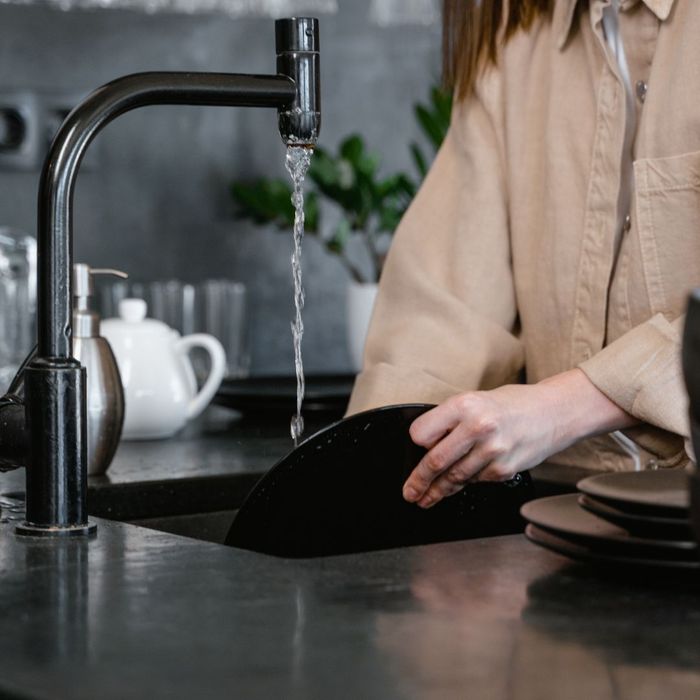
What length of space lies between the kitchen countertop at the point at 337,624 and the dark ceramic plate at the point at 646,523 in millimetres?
25

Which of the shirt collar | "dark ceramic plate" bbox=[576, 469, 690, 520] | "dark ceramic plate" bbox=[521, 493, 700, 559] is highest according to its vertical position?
the shirt collar

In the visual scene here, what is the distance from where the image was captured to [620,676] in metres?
0.62

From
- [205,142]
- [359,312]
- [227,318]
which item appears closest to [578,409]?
[359,312]

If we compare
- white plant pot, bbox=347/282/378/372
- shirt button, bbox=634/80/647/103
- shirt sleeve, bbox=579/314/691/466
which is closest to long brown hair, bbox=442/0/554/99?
shirt button, bbox=634/80/647/103

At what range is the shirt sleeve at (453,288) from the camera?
63.3 inches

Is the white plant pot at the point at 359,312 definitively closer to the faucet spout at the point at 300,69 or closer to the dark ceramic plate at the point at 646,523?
the faucet spout at the point at 300,69

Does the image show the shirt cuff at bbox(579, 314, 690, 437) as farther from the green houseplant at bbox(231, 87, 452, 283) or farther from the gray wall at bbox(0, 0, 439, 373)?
the gray wall at bbox(0, 0, 439, 373)

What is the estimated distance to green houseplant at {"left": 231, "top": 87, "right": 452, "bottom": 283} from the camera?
3025mm

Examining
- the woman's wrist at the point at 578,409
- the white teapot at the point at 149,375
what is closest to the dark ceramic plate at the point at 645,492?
the woman's wrist at the point at 578,409

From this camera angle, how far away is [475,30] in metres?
1.66

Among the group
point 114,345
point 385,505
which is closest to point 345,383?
point 114,345

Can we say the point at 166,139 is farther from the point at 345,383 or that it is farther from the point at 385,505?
the point at 385,505

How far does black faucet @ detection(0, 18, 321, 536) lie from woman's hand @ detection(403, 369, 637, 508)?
32cm

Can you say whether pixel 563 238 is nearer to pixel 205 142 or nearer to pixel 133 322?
pixel 133 322
